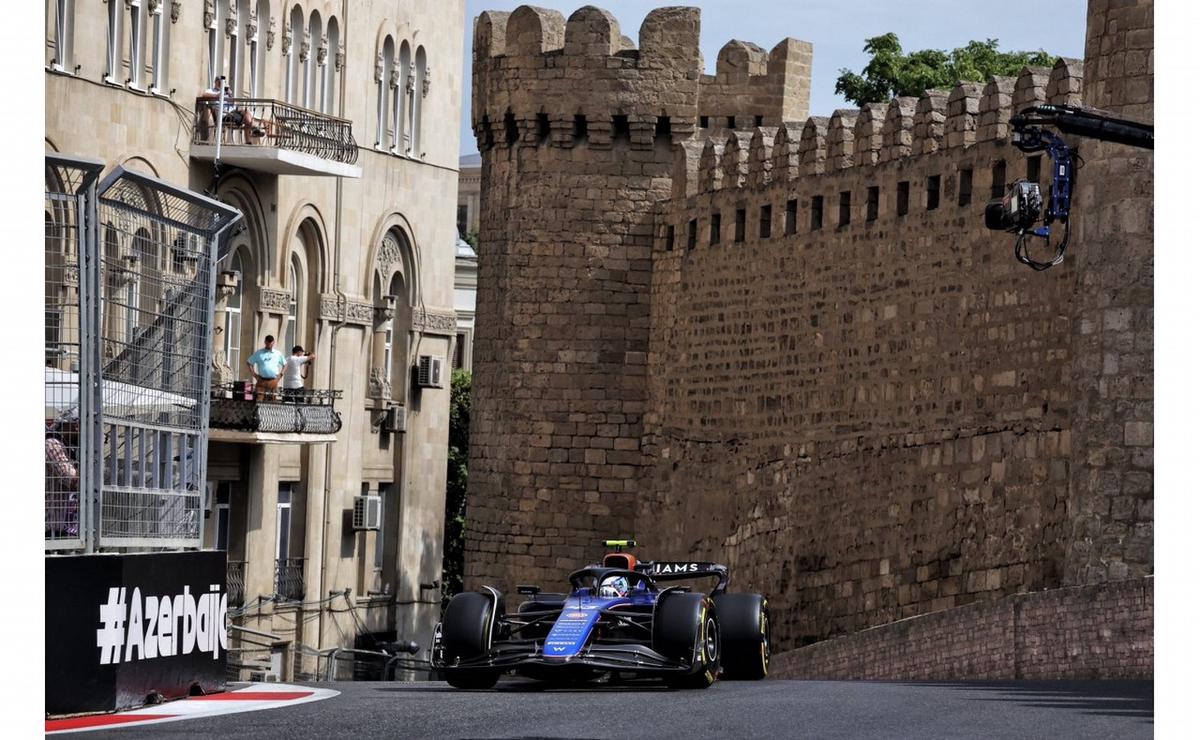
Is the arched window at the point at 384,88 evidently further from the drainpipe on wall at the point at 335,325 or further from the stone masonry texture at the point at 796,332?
the stone masonry texture at the point at 796,332

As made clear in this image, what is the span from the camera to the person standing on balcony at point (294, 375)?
31000 mm

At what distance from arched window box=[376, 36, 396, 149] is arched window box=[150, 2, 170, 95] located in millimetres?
5924

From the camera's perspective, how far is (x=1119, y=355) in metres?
20.9

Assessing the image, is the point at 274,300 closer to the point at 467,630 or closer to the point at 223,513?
the point at 223,513

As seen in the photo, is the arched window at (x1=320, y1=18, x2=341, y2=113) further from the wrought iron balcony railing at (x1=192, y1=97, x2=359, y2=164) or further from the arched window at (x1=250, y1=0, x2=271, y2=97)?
the arched window at (x1=250, y1=0, x2=271, y2=97)

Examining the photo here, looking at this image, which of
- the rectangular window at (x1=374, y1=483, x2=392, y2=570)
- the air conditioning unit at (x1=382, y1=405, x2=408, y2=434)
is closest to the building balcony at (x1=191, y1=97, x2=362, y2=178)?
the air conditioning unit at (x1=382, y1=405, x2=408, y2=434)

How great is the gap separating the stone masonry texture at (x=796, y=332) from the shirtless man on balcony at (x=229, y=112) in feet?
10.1

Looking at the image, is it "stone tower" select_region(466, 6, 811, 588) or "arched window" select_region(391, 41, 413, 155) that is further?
"arched window" select_region(391, 41, 413, 155)

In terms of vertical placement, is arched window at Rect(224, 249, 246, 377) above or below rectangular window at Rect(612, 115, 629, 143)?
below

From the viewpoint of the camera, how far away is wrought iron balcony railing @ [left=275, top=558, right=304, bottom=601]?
32875 mm

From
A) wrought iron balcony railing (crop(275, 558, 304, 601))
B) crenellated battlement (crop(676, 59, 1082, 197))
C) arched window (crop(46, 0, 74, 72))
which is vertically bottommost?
wrought iron balcony railing (crop(275, 558, 304, 601))

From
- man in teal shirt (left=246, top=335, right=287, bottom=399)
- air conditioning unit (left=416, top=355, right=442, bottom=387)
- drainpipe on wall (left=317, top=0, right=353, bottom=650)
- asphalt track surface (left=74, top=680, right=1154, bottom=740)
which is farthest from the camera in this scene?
air conditioning unit (left=416, top=355, right=442, bottom=387)

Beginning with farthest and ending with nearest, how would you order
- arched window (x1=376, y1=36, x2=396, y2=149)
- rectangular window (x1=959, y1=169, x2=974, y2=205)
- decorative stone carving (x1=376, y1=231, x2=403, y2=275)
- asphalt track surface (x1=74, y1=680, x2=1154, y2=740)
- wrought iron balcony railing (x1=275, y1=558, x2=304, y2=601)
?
decorative stone carving (x1=376, y1=231, x2=403, y2=275) < arched window (x1=376, y1=36, x2=396, y2=149) < wrought iron balcony railing (x1=275, y1=558, x2=304, y2=601) < rectangular window (x1=959, y1=169, x2=974, y2=205) < asphalt track surface (x1=74, y1=680, x2=1154, y2=740)
